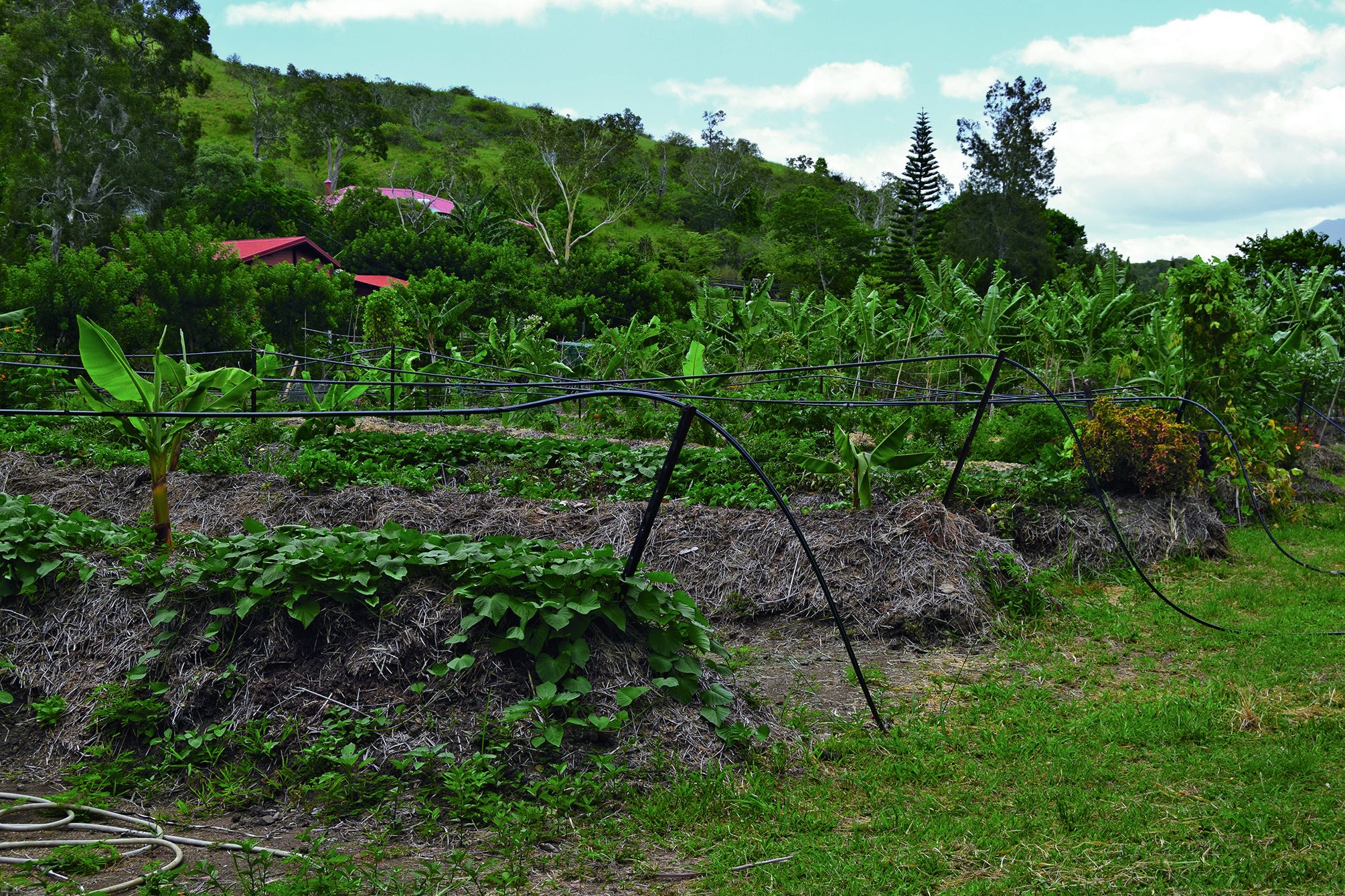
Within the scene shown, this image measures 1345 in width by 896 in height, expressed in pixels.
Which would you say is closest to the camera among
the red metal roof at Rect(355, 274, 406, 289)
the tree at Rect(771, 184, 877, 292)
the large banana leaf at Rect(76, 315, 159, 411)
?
the large banana leaf at Rect(76, 315, 159, 411)

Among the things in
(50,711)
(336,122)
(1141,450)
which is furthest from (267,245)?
(50,711)

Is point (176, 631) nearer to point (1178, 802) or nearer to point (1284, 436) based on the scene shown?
point (1178, 802)

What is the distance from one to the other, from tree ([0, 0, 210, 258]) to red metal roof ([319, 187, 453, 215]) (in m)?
10.2

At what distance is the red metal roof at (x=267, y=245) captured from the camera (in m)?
31.1

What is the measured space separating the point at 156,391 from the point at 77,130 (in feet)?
95.2

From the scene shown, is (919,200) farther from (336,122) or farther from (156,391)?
(156,391)

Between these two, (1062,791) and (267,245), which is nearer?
(1062,791)

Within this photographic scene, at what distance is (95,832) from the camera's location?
310 cm

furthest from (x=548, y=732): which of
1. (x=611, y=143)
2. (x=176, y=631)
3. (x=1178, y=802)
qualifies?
(x=611, y=143)

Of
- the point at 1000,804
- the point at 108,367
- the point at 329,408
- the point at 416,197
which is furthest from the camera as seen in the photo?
the point at 416,197

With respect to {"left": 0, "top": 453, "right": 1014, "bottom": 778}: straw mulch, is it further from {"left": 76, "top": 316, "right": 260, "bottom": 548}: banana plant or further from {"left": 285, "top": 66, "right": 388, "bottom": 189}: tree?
{"left": 285, "top": 66, "right": 388, "bottom": 189}: tree

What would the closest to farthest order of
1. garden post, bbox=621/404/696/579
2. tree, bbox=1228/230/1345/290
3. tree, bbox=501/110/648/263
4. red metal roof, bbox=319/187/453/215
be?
garden post, bbox=621/404/696/579
tree, bbox=1228/230/1345/290
red metal roof, bbox=319/187/453/215
tree, bbox=501/110/648/263

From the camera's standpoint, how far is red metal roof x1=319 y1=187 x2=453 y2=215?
41.0 metres

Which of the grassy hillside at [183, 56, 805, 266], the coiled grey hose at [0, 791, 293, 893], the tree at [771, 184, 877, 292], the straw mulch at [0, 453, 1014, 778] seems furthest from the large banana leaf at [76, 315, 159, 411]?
the grassy hillside at [183, 56, 805, 266]
